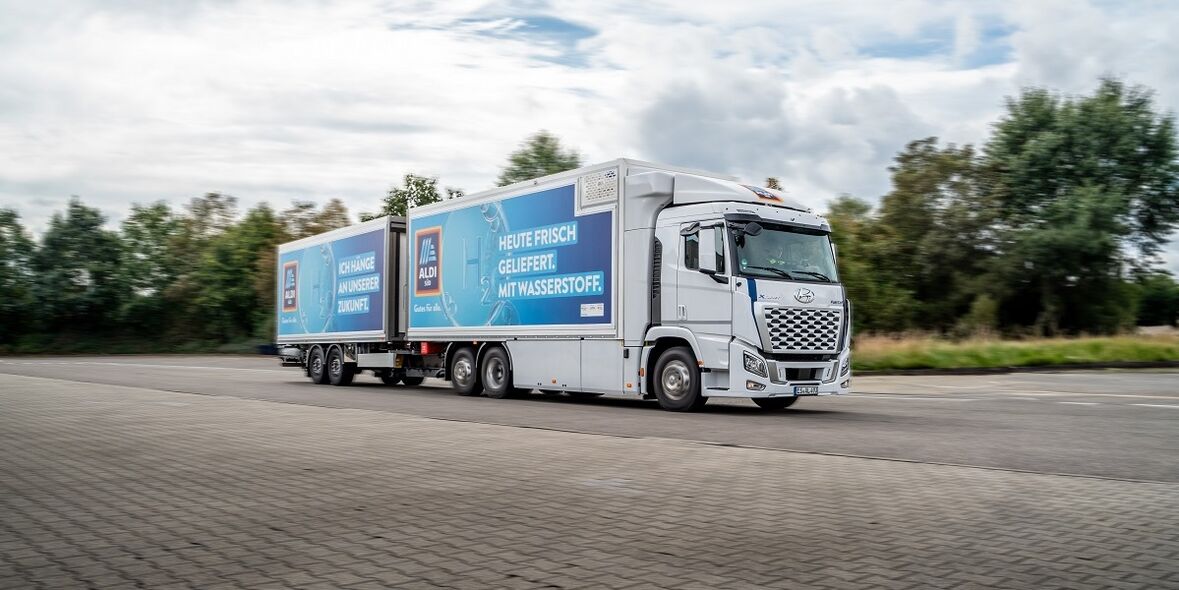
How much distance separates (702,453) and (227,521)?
4.71m

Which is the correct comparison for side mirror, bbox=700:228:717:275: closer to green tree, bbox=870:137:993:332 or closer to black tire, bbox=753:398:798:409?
black tire, bbox=753:398:798:409

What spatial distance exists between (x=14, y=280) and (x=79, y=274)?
371 centimetres

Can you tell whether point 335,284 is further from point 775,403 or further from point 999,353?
point 999,353

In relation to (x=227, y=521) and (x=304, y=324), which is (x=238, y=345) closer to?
(x=304, y=324)

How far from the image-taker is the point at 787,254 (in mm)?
14508

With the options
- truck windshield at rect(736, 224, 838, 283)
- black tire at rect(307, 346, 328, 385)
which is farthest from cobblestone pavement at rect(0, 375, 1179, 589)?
black tire at rect(307, 346, 328, 385)

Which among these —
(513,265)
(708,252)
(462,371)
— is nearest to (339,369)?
(462,371)

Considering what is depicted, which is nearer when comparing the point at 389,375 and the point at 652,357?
the point at 652,357

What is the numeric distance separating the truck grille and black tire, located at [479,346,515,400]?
5900mm

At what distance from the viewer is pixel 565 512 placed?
614 centimetres

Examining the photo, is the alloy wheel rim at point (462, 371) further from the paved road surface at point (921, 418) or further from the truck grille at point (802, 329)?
the truck grille at point (802, 329)

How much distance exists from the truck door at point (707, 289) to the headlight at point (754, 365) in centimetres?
31

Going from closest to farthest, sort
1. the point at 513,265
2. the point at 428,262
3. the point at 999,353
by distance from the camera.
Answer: the point at 513,265
the point at 428,262
the point at 999,353

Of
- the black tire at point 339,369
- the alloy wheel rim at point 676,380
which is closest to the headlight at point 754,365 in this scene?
the alloy wheel rim at point 676,380
